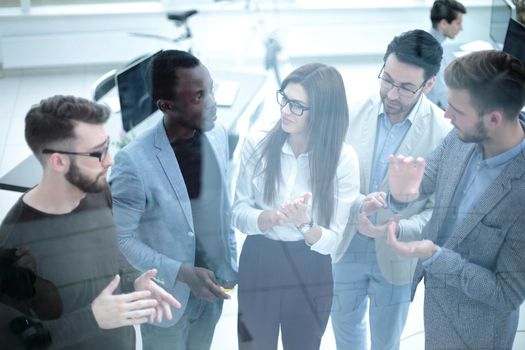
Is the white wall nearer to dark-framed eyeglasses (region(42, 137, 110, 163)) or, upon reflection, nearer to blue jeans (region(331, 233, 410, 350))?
dark-framed eyeglasses (region(42, 137, 110, 163))

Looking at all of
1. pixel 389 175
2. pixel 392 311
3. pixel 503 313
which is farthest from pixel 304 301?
pixel 503 313

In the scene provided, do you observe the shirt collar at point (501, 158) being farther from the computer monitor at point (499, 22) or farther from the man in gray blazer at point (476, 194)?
the computer monitor at point (499, 22)

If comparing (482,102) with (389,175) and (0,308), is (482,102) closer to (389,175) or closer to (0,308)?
(389,175)

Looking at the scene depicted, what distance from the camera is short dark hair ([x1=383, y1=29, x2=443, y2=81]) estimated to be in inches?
56.5

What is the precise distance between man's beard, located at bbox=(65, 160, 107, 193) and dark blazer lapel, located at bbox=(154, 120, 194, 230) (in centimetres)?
13

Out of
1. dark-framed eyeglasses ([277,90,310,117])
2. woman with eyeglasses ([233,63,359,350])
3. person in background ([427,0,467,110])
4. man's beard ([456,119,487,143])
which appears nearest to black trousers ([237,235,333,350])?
woman with eyeglasses ([233,63,359,350])

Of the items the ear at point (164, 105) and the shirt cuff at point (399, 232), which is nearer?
the ear at point (164, 105)

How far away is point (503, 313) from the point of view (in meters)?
1.65

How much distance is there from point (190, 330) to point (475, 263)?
732 millimetres

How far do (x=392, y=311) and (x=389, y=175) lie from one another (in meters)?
0.42

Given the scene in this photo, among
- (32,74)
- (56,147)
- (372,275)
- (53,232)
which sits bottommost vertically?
(372,275)

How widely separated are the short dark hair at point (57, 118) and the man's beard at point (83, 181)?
0.22ft

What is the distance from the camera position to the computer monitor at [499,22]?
151cm

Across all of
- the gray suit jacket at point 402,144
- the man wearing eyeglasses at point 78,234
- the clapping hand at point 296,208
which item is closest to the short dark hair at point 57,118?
the man wearing eyeglasses at point 78,234
